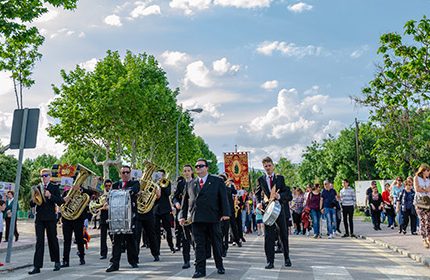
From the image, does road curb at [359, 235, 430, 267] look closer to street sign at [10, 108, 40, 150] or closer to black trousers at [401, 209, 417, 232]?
black trousers at [401, 209, 417, 232]

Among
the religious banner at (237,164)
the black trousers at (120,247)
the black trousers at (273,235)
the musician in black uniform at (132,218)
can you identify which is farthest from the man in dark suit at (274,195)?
the religious banner at (237,164)

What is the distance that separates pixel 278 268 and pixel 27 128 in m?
6.73

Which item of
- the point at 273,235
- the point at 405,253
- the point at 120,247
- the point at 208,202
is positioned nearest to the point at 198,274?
the point at 208,202

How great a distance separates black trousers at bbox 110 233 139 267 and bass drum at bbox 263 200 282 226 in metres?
2.57

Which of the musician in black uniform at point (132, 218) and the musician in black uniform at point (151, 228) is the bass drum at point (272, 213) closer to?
the musician in black uniform at point (132, 218)

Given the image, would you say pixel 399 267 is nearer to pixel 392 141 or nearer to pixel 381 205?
pixel 381 205

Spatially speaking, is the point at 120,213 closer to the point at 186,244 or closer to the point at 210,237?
the point at 186,244

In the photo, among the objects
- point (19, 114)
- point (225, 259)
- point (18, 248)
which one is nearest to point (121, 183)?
point (225, 259)

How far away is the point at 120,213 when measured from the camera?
10.0m

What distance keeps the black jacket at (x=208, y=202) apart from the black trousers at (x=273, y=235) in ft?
3.18

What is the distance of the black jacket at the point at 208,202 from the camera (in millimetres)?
9070

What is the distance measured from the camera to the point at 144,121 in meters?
40.9

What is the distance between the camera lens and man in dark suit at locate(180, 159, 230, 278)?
9070 millimetres

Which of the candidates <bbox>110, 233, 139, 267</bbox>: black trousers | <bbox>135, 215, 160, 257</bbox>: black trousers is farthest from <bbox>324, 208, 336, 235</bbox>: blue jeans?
<bbox>110, 233, 139, 267</bbox>: black trousers
